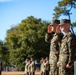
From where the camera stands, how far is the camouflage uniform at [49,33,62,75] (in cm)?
992

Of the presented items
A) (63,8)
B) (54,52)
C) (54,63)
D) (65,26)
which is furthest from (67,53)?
(63,8)

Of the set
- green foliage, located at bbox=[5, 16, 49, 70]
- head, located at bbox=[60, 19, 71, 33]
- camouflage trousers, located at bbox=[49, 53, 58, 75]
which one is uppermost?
green foliage, located at bbox=[5, 16, 49, 70]

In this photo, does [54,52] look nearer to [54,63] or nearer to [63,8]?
[54,63]

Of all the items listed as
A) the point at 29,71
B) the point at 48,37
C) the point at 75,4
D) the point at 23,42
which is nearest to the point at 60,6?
the point at 75,4

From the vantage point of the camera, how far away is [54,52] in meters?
10.1

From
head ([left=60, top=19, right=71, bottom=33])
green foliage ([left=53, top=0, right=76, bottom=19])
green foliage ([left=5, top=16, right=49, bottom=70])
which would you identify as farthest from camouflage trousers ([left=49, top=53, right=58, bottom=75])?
green foliage ([left=5, top=16, right=49, bottom=70])

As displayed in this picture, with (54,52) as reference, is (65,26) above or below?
above

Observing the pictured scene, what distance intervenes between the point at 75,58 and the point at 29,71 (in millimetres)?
24551

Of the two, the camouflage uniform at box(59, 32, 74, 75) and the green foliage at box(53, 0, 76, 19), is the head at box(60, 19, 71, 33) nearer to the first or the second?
the camouflage uniform at box(59, 32, 74, 75)

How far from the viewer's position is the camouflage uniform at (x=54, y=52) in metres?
9.92

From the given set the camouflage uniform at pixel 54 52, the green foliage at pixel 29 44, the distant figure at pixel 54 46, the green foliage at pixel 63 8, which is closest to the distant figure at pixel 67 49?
the distant figure at pixel 54 46

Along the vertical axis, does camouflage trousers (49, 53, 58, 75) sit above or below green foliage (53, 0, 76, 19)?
below

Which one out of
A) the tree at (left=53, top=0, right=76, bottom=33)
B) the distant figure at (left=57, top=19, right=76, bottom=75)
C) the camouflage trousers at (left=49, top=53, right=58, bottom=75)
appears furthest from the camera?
the tree at (left=53, top=0, right=76, bottom=33)

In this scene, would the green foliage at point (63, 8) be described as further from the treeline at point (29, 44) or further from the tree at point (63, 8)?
the treeline at point (29, 44)
